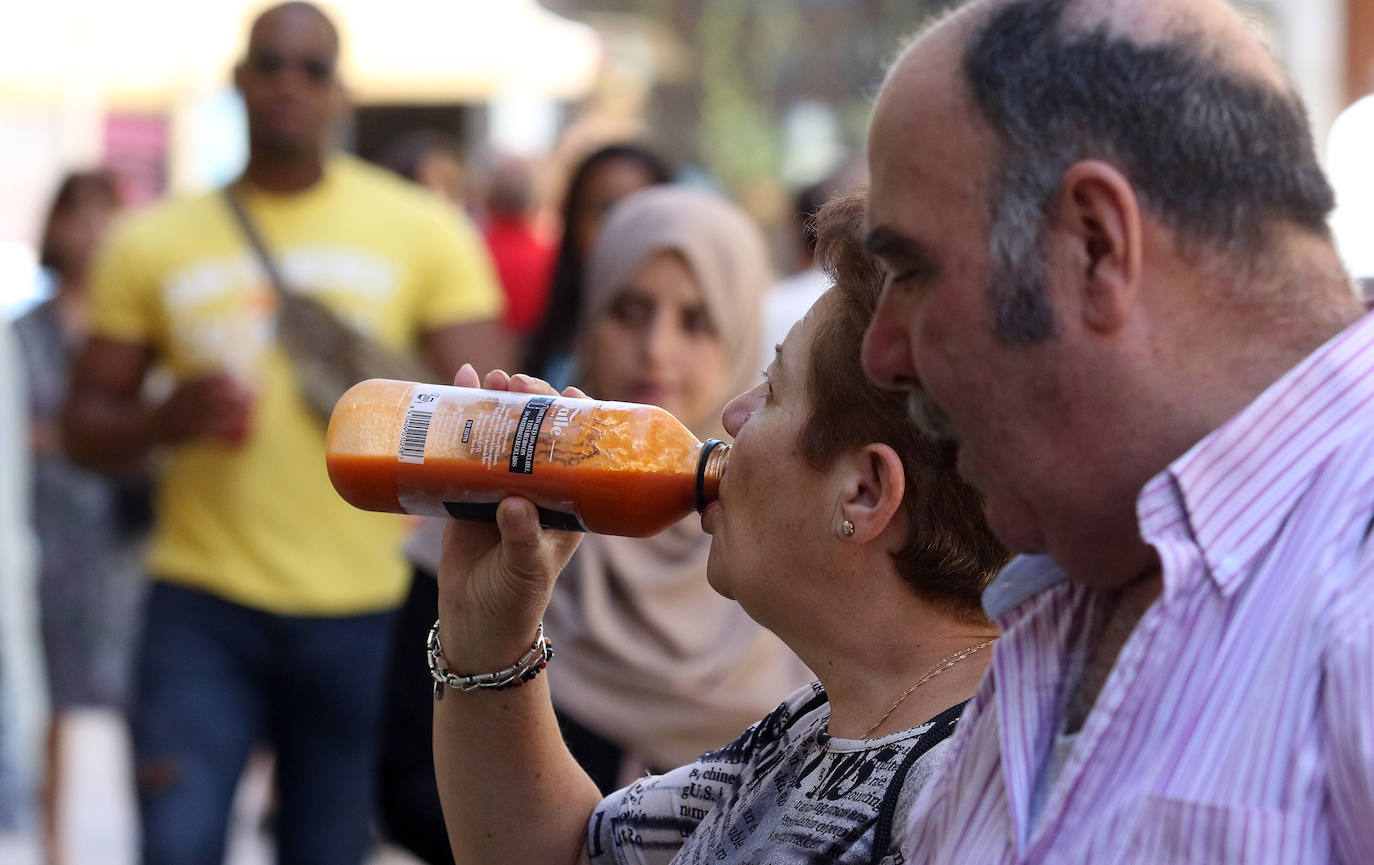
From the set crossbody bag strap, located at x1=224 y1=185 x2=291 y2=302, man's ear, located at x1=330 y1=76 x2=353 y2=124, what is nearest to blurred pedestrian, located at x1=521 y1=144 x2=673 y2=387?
man's ear, located at x1=330 y1=76 x2=353 y2=124

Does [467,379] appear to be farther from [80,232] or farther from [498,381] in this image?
[80,232]

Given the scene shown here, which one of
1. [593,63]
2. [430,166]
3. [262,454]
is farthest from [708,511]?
[593,63]

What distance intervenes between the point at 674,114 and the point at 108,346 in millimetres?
8756

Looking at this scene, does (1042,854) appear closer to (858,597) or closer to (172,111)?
(858,597)

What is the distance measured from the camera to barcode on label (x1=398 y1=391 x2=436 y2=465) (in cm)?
171

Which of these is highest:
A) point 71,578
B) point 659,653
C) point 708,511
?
point 708,511

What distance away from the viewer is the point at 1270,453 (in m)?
1.05

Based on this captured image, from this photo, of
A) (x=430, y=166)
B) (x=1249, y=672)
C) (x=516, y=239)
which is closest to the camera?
(x=1249, y=672)

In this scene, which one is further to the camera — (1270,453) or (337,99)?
(337,99)

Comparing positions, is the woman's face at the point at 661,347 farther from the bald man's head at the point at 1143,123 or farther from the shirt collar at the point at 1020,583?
the bald man's head at the point at 1143,123

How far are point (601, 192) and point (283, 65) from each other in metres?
1.06

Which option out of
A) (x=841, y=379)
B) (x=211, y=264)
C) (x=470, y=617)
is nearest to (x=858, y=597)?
(x=841, y=379)

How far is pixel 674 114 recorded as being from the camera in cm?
1216

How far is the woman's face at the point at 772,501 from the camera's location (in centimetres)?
169
